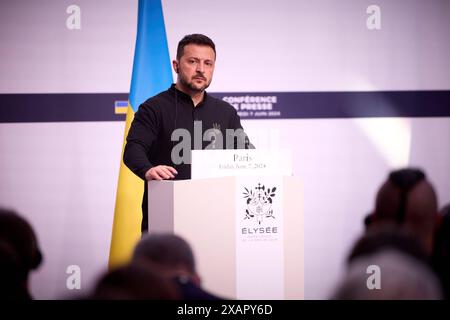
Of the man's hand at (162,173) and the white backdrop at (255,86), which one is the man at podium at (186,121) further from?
the white backdrop at (255,86)

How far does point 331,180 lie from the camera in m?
6.48

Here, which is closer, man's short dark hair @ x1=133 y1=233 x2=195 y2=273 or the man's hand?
man's short dark hair @ x1=133 y1=233 x2=195 y2=273

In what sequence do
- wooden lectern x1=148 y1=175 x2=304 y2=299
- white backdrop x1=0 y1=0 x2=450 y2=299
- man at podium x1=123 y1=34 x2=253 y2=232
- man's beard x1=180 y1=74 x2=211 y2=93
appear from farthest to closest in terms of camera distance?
white backdrop x1=0 y1=0 x2=450 y2=299 < man's beard x1=180 y1=74 x2=211 y2=93 < man at podium x1=123 y1=34 x2=253 y2=232 < wooden lectern x1=148 y1=175 x2=304 y2=299

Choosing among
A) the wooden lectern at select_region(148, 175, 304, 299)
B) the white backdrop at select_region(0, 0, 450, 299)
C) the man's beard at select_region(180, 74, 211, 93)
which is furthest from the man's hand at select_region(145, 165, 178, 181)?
the white backdrop at select_region(0, 0, 450, 299)

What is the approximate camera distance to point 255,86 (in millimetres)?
6438

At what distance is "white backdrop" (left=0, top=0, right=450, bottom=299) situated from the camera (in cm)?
630

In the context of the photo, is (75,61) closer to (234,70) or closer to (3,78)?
(3,78)

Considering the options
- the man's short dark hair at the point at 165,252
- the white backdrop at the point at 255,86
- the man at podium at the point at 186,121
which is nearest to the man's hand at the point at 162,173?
the man at podium at the point at 186,121

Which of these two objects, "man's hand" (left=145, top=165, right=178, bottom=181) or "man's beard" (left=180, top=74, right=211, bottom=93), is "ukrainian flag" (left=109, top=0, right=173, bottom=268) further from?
"man's hand" (left=145, top=165, right=178, bottom=181)

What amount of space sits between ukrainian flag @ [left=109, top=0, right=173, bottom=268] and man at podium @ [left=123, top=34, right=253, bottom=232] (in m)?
1.39

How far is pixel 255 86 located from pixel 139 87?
3.84 ft

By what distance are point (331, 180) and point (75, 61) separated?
2.77 meters

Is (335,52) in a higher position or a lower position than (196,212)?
higher

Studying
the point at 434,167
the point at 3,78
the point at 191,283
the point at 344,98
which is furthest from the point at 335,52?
the point at 191,283
